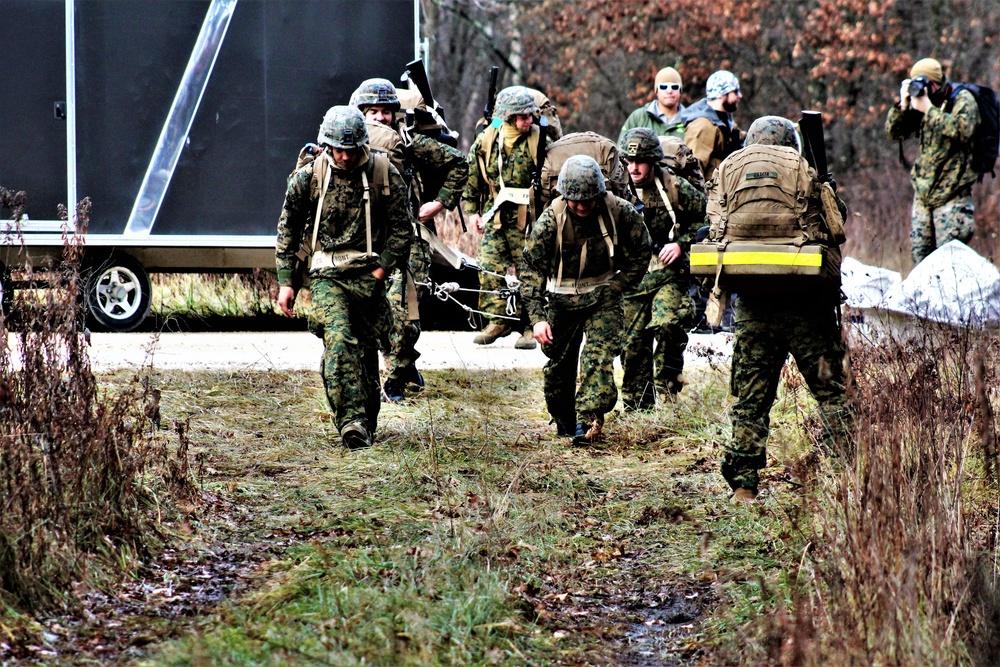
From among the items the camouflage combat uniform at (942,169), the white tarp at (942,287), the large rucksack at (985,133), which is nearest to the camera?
the white tarp at (942,287)

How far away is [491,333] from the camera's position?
12000mm

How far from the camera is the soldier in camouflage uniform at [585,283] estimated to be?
790 cm

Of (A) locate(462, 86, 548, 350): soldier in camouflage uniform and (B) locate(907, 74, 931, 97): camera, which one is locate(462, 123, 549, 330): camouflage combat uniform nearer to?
(A) locate(462, 86, 548, 350): soldier in camouflage uniform

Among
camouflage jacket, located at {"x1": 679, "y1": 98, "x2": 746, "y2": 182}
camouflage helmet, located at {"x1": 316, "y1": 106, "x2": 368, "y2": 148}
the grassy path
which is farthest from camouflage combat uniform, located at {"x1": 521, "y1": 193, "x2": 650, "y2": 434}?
camouflage jacket, located at {"x1": 679, "y1": 98, "x2": 746, "y2": 182}

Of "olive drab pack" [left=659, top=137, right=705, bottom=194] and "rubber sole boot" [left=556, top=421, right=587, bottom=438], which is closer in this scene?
"rubber sole boot" [left=556, top=421, right=587, bottom=438]

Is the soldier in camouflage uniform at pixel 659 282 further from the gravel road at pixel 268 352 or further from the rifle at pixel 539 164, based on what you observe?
the rifle at pixel 539 164

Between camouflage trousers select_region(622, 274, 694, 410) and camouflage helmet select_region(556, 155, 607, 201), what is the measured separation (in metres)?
1.63

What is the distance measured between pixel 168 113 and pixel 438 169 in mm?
3460

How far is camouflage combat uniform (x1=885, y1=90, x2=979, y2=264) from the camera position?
473 inches

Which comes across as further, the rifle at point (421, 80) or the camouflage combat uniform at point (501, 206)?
the camouflage combat uniform at point (501, 206)

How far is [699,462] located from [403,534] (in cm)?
247

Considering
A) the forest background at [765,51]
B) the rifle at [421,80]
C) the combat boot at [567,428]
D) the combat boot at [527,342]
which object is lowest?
the combat boot at [567,428]

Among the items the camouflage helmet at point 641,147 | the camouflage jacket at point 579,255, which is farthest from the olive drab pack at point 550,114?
the camouflage jacket at point 579,255

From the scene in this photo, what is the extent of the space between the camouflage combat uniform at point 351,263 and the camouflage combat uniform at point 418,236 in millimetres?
817
